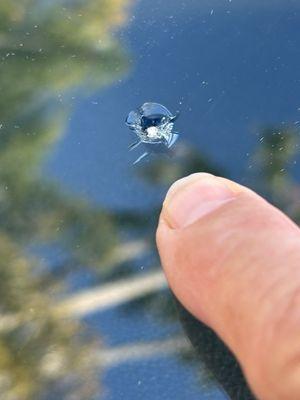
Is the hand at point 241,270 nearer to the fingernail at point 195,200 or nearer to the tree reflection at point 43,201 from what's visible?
the fingernail at point 195,200

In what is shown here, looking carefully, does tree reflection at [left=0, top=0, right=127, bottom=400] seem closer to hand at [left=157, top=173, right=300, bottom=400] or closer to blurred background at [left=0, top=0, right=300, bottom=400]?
blurred background at [left=0, top=0, right=300, bottom=400]

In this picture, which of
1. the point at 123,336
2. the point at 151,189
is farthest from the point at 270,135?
the point at 123,336

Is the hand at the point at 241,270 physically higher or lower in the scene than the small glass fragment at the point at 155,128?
A: lower

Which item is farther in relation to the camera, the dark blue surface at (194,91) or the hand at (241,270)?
the dark blue surface at (194,91)

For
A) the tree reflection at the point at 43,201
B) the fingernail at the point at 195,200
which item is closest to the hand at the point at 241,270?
the fingernail at the point at 195,200

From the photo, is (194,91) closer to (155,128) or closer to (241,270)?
(155,128)

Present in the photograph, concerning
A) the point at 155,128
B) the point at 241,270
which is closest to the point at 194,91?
the point at 155,128
